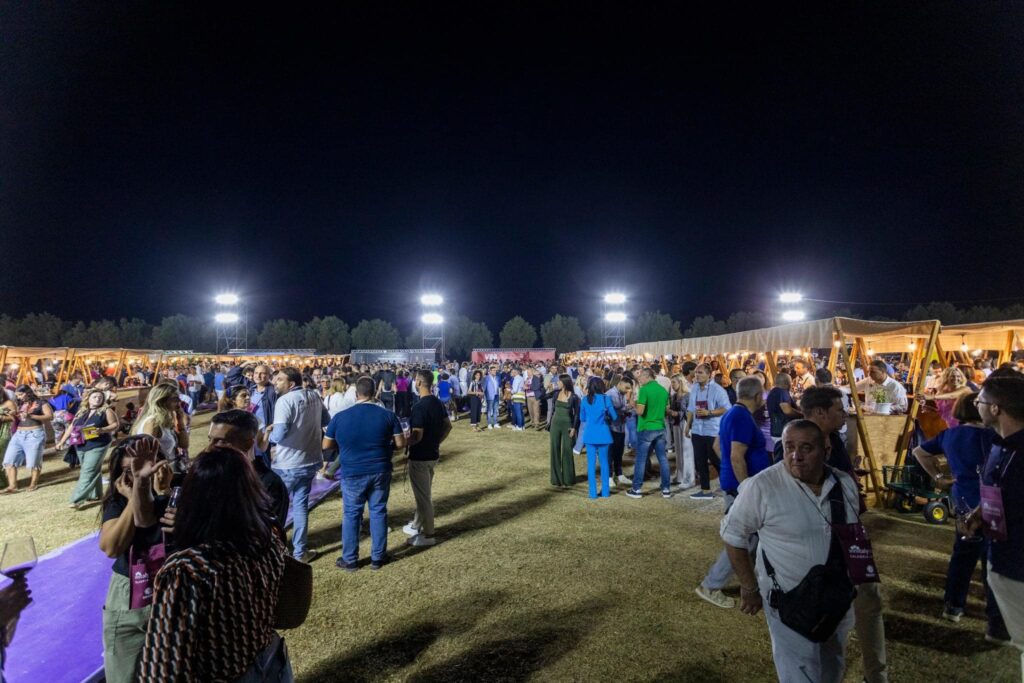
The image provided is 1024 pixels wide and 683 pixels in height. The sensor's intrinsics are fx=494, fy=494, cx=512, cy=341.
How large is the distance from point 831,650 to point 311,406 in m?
5.18

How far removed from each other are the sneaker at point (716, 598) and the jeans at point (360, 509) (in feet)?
10.6

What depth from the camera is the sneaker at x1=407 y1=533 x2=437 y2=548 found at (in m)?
5.98

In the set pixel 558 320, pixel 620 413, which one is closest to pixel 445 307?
pixel 558 320

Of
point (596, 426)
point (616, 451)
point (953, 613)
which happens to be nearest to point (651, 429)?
point (596, 426)

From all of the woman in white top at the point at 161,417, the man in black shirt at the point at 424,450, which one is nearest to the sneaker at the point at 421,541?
the man in black shirt at the point at 424,450

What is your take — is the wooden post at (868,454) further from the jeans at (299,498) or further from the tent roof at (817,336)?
the jeans at (299,498)

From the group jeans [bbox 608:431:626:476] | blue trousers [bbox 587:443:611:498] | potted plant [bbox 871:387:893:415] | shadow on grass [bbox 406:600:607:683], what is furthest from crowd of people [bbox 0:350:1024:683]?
jeans [bbox 608:431:626:476]

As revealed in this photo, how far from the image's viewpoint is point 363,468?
521 centimetres

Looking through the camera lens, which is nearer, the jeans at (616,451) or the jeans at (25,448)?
the jeans at (25,448)

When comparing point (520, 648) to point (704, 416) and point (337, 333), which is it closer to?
point (704, 416)

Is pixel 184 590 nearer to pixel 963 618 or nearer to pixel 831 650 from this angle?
pixel 831 650

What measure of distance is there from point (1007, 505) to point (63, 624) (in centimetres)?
683

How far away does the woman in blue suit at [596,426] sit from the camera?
773 cm

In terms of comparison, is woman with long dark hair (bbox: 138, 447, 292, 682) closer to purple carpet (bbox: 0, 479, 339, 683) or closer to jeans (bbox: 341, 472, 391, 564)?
purple carpet (bbox: 0, 479, 339, 683)
